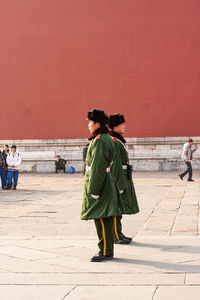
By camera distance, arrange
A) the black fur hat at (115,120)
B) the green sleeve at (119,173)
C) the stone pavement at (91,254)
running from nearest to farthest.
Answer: the stone pavement at (91,254)
the green sleeve at (119,173)
the black fur hat at (115,120)

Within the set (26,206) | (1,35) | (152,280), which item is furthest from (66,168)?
(152,280)

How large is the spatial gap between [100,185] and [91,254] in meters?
0.70

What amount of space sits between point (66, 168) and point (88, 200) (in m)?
15.6

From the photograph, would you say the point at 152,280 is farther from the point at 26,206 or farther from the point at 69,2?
the point at 69,2

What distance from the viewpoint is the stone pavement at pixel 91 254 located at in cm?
406

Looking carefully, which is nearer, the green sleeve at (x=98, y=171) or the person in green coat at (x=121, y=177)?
the green sleeve at (x=98, y=171)

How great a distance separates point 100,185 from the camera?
5297 millimetres

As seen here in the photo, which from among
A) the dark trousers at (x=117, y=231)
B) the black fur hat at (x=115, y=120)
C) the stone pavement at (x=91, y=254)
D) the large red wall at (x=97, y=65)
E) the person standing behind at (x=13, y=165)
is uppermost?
the large red wall at (x=97, y=65)

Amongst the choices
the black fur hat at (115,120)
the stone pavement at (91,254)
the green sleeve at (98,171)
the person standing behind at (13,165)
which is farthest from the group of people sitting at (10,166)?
the green sleeve at (98,171)

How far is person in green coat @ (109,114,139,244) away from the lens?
6.06 m

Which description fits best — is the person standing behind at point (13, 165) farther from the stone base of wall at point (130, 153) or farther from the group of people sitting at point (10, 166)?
the stone base of wall at point (130, 153)

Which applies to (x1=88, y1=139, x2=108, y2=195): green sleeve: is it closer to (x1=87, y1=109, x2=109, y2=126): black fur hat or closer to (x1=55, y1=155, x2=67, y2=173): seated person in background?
(x1=87, y1=109, x2=109, y2=126): black fur hat

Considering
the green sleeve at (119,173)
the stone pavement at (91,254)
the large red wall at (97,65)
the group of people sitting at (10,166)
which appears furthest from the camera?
the large red wall at (97,65)

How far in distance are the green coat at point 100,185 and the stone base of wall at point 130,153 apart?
573 inches
